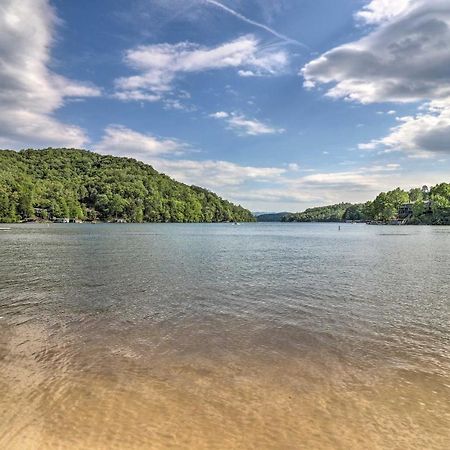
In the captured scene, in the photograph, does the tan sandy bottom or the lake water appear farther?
the lake water

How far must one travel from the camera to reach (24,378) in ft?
34.7

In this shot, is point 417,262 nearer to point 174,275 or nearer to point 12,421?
point 174,275

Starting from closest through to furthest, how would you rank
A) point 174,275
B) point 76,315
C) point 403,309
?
point 76,315 → point 403,309 → point 174,275

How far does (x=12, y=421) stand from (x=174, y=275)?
22.9 meters

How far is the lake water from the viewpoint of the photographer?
8.00m

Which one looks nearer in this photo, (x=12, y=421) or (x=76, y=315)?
(x=12, y=421)

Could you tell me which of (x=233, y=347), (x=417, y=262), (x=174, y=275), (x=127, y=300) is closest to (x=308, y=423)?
(x=233, y=347)

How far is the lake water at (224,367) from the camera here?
8.00m

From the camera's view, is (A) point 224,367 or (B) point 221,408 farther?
(A) point 224,367

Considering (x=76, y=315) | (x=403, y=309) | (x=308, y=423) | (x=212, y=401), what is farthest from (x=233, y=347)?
(x=403, y=309)

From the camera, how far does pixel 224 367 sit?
11695 mm

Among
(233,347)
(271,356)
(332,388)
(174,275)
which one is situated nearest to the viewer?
(332,388)

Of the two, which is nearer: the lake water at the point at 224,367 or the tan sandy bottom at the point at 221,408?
the tan sandy bottom at the point at 221,408

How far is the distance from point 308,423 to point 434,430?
2703 millimetres
